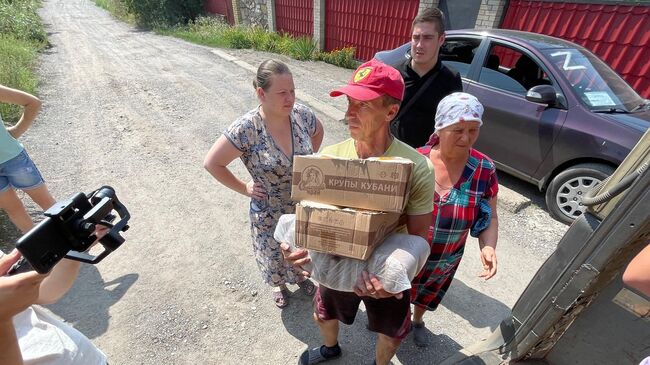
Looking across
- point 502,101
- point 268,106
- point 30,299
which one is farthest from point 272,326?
point 502,101

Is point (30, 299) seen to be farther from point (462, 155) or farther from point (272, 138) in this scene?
point (462, 155)

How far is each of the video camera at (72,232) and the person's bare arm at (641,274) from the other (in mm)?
1465

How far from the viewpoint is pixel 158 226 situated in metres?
3.54

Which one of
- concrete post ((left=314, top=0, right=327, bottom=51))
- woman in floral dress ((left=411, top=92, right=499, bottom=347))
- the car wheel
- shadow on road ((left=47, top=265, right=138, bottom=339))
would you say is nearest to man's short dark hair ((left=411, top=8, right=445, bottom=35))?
woman in floral dress ((left=411, top=92, right=499, bottom=347))

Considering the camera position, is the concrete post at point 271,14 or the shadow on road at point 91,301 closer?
the shadow on road at point 91,301

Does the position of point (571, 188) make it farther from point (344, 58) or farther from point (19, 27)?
point (19, 27)

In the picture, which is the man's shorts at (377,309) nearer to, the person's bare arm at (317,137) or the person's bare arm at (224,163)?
the person's bare arm at (224,163)

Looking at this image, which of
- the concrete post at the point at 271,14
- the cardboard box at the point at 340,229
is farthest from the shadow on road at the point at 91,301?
the concrete post at the point at 271,14

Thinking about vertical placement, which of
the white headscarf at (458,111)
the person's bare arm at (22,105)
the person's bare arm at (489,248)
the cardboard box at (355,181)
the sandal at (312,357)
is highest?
the white headscarf at (458,111)

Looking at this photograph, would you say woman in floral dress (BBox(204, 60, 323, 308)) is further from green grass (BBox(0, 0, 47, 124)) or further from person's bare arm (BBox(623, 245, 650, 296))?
green grass (BBox(0, 0, 47, 124))

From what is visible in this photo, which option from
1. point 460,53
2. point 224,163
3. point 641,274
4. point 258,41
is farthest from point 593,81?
point 258,41

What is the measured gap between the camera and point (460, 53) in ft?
14.9

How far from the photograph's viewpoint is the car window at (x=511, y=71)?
3928 millimetres

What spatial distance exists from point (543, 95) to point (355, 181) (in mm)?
3292
